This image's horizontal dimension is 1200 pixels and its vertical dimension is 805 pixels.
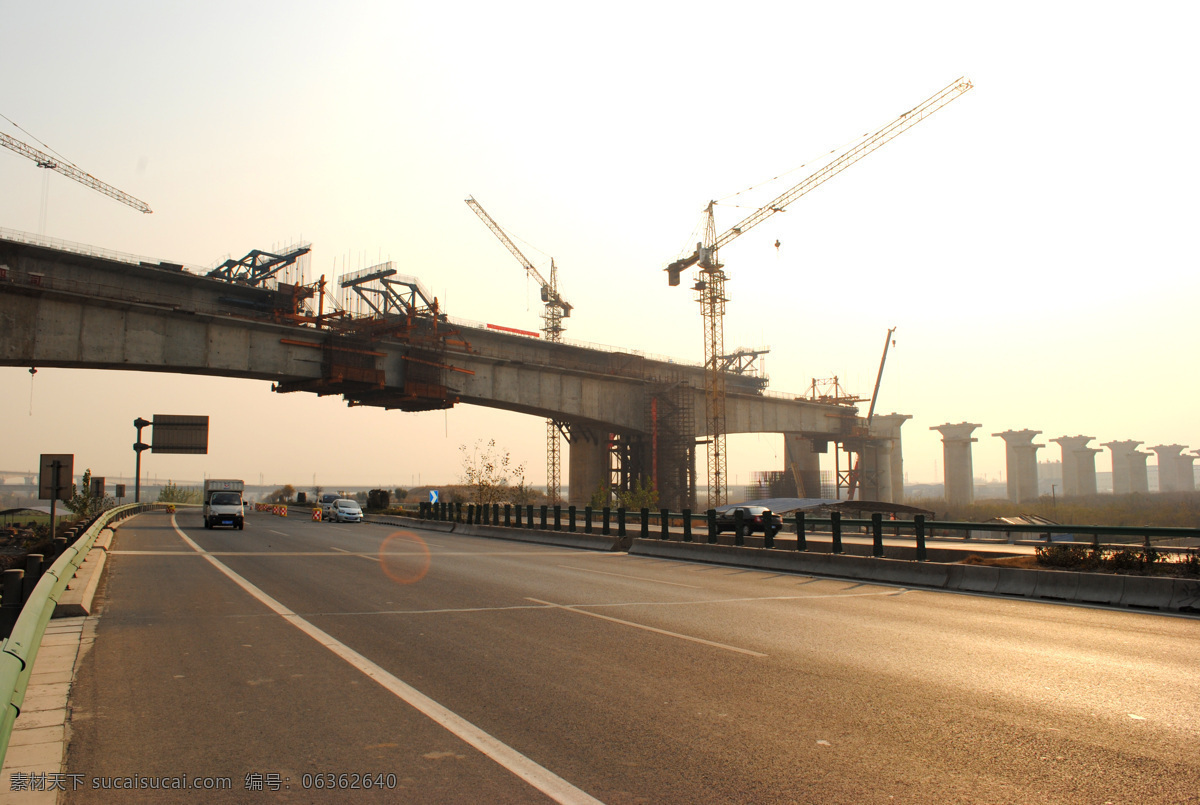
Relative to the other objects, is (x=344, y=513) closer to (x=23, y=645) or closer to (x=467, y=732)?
(x=23, y=645)

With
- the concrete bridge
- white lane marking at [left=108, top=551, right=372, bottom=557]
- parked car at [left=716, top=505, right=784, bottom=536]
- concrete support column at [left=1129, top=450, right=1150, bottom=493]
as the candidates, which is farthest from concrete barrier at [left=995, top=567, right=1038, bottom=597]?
Result: concrete support column at [left=1129, top=450, right=1150, bottom=493]

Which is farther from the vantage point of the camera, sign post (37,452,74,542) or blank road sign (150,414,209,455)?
blank road sign (150,414,209,455)

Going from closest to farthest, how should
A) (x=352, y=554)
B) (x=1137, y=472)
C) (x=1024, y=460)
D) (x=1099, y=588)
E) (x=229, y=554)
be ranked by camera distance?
(x=1099, y=588)
(x=352, y=554)
(x=229, y=554)
(x=1024, y=460)
(x=1137, y=472)

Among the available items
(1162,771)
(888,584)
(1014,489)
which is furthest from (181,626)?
(1014,489)

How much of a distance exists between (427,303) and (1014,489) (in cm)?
10942

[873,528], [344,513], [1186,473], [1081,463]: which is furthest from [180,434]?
[1186,473]

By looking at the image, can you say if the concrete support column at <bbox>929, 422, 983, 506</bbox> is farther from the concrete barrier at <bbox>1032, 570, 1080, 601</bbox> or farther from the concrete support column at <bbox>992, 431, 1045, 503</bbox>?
the concrete barrier at <bbox>1032, 570, 1080, 601</bbox>

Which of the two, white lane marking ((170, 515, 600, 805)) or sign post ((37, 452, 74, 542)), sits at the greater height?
sign post ((37, 452, 74, 542))

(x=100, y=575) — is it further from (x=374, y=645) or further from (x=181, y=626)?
(x=374, y=645)

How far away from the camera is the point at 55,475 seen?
72.9ft

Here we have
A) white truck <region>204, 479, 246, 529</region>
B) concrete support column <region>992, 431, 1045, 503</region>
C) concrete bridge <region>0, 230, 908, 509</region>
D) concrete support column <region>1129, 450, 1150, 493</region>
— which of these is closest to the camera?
white truck <region>204, 479, 246, 529</region>

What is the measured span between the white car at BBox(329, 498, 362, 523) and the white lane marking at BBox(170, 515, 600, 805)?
4020 cm

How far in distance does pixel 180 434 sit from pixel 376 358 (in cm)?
2111

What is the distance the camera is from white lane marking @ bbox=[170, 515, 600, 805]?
455 cm
